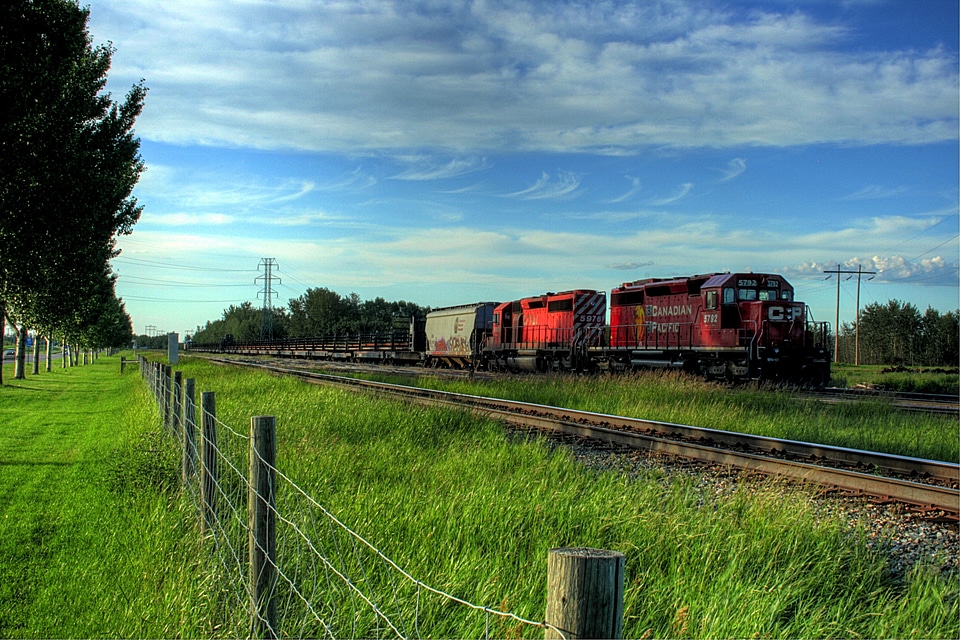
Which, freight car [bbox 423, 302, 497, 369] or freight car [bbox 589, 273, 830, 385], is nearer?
freight car [bbox 589, 273, 830, 385]

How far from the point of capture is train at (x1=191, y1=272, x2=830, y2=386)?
63.7 ft

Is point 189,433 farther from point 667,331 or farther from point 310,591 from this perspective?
point 667,331

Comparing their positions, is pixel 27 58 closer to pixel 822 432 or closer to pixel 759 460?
pixel 759 460

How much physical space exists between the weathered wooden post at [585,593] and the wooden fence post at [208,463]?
4208mm

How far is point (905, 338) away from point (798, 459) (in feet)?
246

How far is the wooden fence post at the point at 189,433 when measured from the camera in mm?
6664

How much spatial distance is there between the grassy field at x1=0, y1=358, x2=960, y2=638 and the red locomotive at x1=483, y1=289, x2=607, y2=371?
677 inches

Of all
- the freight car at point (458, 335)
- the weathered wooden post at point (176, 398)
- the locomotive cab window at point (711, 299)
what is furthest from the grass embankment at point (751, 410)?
the freight car at point (458, 335)

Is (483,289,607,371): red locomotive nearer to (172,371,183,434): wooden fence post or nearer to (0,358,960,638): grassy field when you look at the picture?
(0,358,960,638): grassy field

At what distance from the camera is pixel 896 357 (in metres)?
66.5

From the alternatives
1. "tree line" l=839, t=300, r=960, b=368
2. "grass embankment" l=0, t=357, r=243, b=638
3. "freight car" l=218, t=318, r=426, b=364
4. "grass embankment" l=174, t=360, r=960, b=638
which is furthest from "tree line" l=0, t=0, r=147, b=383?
"tree line" l=839, t=300, r=960, b=368

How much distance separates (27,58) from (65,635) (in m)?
13.0

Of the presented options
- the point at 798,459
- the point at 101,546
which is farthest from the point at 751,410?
the point at 101,546

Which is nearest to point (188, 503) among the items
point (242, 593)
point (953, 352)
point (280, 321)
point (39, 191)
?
point (242, 593)
